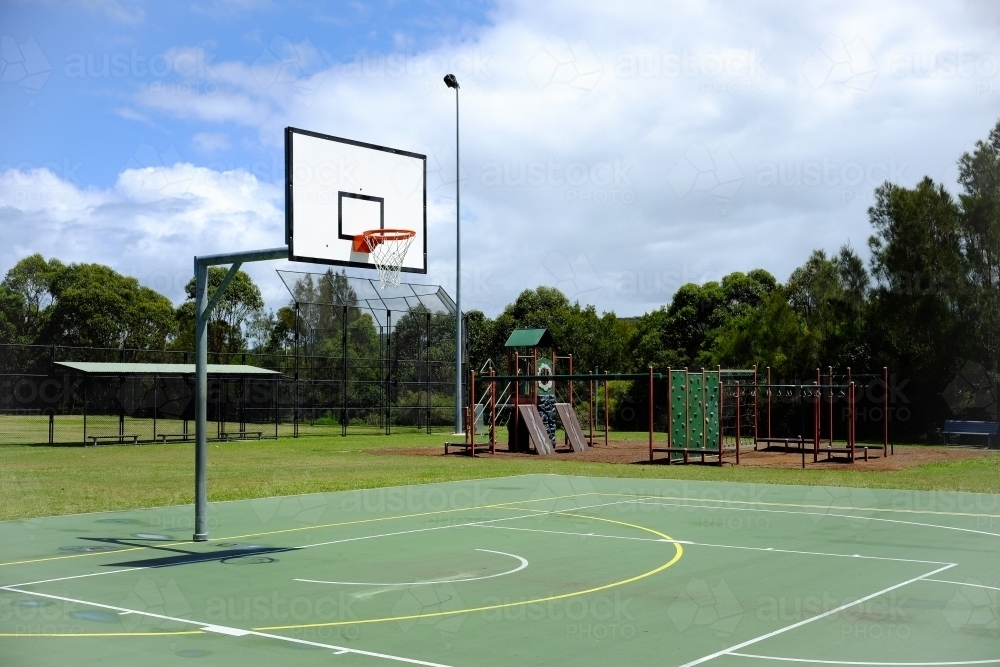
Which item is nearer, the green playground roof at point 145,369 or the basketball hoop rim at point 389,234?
the basketball hoop rim at point 389,234

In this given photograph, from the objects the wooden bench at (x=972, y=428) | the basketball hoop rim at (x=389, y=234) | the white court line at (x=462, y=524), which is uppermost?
the basketball hoop rim at (x=389, y=234)

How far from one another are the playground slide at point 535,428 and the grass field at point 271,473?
1.83 meters

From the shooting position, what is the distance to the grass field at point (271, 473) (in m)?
17.7

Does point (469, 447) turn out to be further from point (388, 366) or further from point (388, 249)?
point (388, 249)

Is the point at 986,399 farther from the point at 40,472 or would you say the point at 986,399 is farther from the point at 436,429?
the point at 40,472

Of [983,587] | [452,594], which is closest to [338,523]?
[452,594]

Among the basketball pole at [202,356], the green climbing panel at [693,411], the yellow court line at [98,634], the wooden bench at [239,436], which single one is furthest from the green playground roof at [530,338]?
the yellow court line at [98,634]

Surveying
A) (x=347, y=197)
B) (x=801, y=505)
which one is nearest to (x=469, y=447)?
(x=801, y=505)

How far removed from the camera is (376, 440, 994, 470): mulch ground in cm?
2602

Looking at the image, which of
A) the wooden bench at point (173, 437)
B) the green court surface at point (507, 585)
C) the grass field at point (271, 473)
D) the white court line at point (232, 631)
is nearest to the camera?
the white court line at point (232, 631)

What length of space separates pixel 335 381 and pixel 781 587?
105 feet

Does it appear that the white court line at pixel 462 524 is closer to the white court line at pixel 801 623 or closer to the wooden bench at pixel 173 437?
the white court line at pixel 801 623

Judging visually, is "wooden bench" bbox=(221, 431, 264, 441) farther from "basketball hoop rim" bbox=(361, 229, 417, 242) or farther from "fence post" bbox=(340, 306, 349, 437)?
"basketball hoop rim" bbox=(361, 229, 417, 242)

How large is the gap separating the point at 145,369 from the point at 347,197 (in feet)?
79.3
